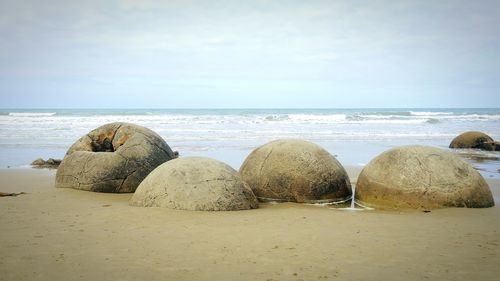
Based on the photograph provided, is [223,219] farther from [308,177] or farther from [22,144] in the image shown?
[22,144]

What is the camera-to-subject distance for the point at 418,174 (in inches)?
279

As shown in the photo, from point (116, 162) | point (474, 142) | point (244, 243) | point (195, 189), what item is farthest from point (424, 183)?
point (474, 142)

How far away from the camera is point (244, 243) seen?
5.01m

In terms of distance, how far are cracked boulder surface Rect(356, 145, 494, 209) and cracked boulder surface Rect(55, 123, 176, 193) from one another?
14.3ft

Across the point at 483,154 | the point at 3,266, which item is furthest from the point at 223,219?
the point at 483,154

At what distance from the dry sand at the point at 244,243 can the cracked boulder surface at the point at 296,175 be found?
14.8 inches

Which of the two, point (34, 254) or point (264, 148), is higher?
point (264, 148)

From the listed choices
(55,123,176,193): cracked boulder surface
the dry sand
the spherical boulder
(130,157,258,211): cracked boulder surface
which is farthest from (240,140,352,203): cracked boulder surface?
the spherical boulder

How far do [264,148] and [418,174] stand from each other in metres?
2.70

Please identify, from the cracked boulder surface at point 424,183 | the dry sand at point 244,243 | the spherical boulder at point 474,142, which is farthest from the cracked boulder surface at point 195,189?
the spherical boulder at point 474,142

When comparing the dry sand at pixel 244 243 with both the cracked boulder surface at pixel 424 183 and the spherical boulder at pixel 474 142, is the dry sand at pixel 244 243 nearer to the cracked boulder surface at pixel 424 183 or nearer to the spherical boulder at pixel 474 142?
the cracked boulder surface at pixel 424 183

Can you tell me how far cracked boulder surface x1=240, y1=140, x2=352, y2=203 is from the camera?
7.56m

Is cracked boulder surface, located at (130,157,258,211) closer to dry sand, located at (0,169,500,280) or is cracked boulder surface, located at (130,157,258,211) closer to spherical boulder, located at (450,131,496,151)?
dry sand, located at (0,169,500,280)

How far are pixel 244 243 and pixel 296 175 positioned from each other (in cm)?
276
